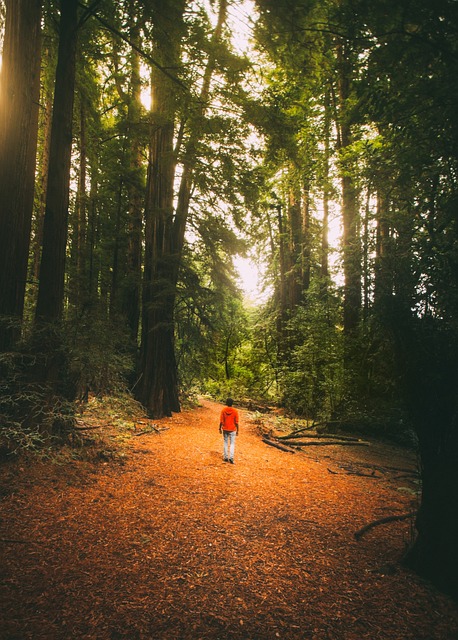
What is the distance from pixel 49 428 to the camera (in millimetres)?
4488

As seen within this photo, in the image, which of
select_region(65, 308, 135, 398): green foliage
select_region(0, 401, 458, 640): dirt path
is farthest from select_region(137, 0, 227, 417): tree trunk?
select_region(0, 401, 458, 640): dirt path

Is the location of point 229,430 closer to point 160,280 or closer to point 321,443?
point 321,443

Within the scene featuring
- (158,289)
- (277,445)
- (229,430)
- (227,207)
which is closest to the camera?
(229,430)

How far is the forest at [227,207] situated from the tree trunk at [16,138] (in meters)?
0.03

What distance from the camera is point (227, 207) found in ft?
33.4

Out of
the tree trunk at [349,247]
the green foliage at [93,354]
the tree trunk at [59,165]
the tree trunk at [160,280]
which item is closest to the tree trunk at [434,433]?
the green foliage at [93,354]

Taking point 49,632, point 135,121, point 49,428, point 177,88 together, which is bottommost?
point 49,632

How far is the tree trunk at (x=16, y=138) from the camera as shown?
4.45 meters

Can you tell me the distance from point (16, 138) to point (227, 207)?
21.7 feet

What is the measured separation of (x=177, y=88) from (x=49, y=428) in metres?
6.93

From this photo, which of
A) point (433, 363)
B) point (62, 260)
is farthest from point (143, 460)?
point (433, 363)

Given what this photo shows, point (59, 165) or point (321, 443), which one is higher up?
point (59, 165)

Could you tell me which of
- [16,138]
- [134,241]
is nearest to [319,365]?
[134,241]

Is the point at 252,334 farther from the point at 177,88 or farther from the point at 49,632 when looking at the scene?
the point at 49,632
